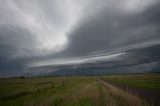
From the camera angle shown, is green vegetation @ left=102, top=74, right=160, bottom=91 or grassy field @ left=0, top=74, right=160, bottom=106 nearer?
grassy field @ left=0, top=74, right=160, bottom=106

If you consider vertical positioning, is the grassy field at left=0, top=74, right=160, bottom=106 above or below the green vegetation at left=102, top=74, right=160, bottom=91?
above

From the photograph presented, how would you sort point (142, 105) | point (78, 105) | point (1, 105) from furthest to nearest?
point (1, 105)
point (78, 105)
point (142, 105)

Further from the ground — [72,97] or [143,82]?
[72,97]

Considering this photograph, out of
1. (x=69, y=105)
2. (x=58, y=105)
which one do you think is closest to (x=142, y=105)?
(x=69, y=105)

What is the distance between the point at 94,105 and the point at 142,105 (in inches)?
145

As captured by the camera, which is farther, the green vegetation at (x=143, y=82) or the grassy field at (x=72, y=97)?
the green vegetation at (x=143, y=82)

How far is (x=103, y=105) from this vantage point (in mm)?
11266

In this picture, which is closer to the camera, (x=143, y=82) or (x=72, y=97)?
(x=72, y=97)

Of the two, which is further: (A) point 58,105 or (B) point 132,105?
(A) point 58,105

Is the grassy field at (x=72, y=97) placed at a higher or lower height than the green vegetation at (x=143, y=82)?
higher

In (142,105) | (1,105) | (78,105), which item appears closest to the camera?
(142,105)

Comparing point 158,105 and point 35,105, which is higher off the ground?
point 35,105

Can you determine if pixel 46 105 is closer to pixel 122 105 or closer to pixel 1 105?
pixel 122 105

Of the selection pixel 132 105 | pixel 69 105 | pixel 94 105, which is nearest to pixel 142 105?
pixel 132 105
